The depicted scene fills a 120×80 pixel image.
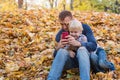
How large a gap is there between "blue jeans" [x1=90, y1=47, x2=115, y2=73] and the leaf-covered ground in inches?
3.8

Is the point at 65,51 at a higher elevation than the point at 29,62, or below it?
higher

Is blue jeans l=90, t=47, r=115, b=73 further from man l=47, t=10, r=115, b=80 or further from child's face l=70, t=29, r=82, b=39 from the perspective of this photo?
child's face l=70, t=29, r=82, b=39

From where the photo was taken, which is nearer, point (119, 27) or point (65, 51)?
point (65, 51)

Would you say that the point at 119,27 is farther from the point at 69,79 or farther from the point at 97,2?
the point at 97,2

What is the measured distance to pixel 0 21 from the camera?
29.9 ft

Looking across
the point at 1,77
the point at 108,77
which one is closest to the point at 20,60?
the point at 1,77

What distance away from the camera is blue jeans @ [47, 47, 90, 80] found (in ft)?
15.6

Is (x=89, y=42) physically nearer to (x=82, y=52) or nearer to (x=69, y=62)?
(x=82, y=52)

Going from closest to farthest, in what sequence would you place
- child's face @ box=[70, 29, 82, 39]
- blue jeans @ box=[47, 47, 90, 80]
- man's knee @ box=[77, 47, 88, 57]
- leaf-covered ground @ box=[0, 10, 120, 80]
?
blue jeans @ box=[47, 47, 90, 80]
man's knee @ box=[77, 47, 88, 57]
child's face @ box=[70, 29, 82, 39]
leaf-covered ground @ box=[0, 10, 120, 80]

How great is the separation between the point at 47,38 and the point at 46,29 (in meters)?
0.82

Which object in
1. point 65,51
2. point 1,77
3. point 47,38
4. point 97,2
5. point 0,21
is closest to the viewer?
point 65,51

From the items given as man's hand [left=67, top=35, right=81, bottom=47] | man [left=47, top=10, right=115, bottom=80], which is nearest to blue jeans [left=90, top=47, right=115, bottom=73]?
man [left=47, top=10, right=115, bottom=80]

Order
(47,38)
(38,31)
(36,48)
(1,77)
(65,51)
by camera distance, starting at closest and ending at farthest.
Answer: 1. (65,51)
2. (1,77)
3. (36,48)
4. (47,38)
5. (38,31)

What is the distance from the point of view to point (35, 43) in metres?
7.25
